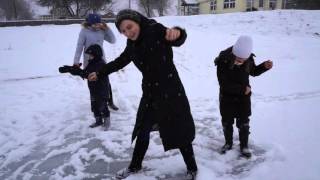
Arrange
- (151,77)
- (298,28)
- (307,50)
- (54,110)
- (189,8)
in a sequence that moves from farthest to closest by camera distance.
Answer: (189,8)
(298,28)
(307,50)
(54,110)
(151,77)

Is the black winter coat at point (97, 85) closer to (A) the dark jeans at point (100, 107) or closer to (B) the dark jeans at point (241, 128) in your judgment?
(A) the dark jeans at point (100, 107)

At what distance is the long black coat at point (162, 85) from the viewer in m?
3.45

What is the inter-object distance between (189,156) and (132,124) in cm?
224

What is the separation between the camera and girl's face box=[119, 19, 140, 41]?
3.42m

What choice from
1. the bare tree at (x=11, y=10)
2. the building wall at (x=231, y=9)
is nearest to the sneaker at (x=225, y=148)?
the building wall at (x=231, y=9)

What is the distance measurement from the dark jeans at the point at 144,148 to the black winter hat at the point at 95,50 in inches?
76.3

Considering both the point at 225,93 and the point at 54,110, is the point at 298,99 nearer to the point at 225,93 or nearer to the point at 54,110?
the point at 225,93

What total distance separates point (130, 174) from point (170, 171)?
1.60 feet

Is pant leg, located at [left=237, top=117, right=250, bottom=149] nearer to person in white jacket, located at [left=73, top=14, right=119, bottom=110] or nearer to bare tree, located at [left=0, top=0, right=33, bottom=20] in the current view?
person in white jacket, located at [left=73, top=14, right=119, bottom=110]

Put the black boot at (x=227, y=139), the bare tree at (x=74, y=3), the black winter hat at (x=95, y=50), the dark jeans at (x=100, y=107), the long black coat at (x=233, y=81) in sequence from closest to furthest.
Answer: the long black coat at (x=233, y=81) < the black boot at (x=227, y=139) < the black winter hat at (x=95, y=50) < the dark jeans at (x=100, y=107) < the bare tree at (x=74, y=3)

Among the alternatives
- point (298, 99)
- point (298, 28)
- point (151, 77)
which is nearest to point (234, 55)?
point (151, 77)

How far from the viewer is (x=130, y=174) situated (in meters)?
4.18

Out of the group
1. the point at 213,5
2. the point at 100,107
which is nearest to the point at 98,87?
the point at 100,107

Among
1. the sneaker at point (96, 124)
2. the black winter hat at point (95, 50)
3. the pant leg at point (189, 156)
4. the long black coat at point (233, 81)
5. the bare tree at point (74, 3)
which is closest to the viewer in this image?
the pant leg at point (189, 156)
